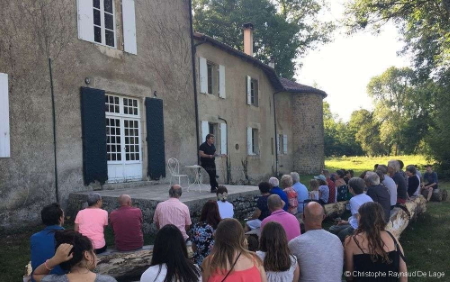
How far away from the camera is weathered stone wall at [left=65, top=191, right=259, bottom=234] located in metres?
7.57

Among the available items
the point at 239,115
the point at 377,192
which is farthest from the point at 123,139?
the point at 239,115

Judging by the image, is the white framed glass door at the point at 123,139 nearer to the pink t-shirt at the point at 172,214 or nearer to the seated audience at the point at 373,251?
the pink t-shirt at the point at 172,214

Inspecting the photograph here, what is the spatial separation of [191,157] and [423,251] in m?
7.67

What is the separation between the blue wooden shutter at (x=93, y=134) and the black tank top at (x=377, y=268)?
7.22 m

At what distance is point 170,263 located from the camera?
2.60m

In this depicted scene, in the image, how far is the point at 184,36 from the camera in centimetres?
1252

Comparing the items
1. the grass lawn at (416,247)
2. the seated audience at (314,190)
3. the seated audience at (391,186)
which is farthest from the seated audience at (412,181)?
the seated audience at (314,190)

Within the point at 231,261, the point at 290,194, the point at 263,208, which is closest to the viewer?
the point at 231,261

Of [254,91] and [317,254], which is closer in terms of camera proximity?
[317,254]

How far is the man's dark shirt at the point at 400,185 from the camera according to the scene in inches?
307

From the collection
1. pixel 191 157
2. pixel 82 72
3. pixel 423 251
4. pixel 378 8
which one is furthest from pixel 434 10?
pixel 82 72

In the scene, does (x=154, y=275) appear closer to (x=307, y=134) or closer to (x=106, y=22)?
(x=106, y=22)

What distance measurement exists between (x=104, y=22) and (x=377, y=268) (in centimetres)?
895

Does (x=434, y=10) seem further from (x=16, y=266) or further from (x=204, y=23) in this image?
(x=16, y=266)
